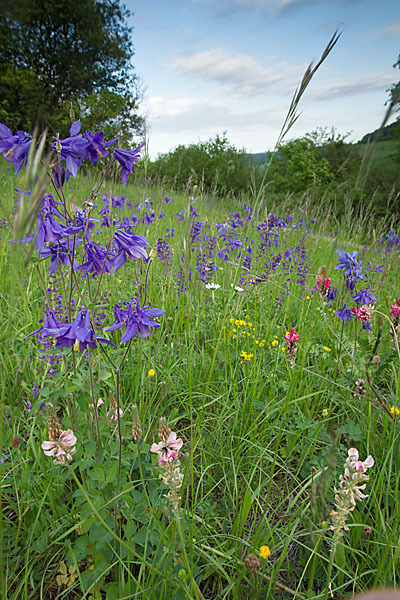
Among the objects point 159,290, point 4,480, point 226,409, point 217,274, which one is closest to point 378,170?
point 217,274

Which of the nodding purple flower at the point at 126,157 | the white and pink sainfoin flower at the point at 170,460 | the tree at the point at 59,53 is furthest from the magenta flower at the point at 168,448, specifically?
the tree at the point at 59,53

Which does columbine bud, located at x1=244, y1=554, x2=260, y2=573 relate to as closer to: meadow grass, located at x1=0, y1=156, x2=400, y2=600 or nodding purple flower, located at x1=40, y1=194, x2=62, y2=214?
meadow grass, located at x1=0, y1=156, x2=400, y2=600

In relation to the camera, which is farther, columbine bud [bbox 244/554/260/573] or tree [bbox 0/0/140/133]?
tree [bbox 0/0/140/133]

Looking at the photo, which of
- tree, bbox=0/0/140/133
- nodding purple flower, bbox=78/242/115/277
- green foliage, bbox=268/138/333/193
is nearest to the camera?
nodding purple flower, bbox=78/242/115/277

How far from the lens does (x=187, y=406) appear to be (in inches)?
75.3

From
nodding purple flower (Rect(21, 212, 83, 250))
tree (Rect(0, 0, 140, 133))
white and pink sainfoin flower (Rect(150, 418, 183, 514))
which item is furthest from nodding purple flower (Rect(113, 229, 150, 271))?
tree (Rect(0, 0, 140, 133))

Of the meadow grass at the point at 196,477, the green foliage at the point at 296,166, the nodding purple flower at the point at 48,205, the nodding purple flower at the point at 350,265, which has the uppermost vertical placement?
the green foliage at the point at 296,166

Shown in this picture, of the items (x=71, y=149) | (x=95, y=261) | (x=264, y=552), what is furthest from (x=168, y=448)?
(x=71, y=149)

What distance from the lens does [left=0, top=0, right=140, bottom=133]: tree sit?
17781mm

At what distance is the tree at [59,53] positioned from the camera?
17.8 meters

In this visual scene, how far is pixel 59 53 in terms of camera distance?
2059cm

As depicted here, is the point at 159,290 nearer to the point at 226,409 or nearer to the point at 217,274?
the point at 217,274

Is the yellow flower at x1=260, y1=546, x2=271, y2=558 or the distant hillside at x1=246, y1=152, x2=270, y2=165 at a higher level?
the distant hillside at x1=246, y1=152, x2=270, y2=165

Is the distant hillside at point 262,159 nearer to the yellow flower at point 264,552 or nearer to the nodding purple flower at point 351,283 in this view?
the nodding purple flower at point 351,283
